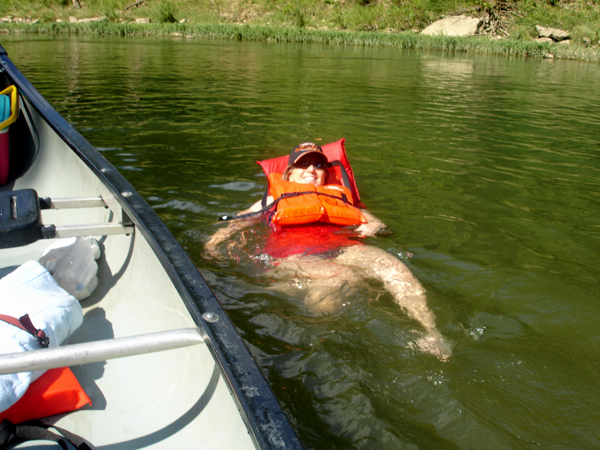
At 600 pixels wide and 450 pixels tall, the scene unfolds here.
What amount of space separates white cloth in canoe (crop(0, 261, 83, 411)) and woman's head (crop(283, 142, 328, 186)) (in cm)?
218

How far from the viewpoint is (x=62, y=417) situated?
5.53 feet

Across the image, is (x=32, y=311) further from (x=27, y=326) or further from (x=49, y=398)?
(x=49, y=398)

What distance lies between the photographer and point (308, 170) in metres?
3.91

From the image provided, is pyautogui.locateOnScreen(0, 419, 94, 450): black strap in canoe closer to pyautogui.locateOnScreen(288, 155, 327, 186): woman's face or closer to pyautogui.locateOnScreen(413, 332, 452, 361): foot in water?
pyautogui.locateOnScreen(413, 332, 452, 361): foot in water

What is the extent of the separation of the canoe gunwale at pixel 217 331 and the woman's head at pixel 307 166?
5.00 feet

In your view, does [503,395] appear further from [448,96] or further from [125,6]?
[125,6]

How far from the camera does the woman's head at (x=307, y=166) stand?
12.5 ft

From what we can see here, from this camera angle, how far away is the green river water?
217 centimetres

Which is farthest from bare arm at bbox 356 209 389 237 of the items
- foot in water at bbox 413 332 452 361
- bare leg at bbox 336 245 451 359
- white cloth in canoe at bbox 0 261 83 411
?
white cloth in canoe at bbox 0 261 83 411

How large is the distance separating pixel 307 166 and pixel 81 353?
9.20 feet

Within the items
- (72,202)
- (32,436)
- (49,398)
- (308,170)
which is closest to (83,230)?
(72,202)

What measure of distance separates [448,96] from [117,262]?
1004cm

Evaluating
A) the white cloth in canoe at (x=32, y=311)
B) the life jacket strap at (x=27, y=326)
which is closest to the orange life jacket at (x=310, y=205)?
the white cloth in canoe at (x=32, y=311)

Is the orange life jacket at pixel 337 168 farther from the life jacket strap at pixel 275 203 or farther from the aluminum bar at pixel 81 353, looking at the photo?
the aluminum bar at pixel 81 353
